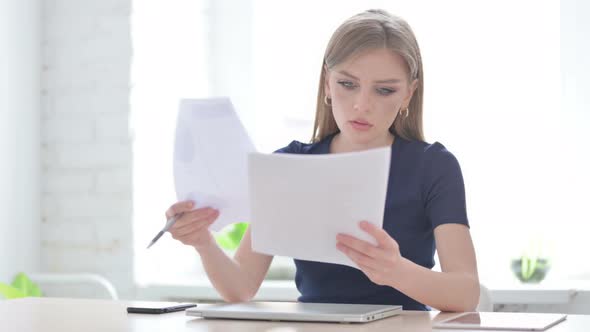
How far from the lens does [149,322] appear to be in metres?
→ 1.46

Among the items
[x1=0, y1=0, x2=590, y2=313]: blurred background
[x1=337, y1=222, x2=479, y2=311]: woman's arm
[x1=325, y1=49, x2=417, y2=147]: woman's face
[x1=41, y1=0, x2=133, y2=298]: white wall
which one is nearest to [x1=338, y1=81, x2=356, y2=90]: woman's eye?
[x1=325, y1=49, x2=417, y2=147]: woman's face

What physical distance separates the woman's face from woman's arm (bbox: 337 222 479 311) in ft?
0.80

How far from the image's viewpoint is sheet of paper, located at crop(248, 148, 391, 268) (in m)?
1.30

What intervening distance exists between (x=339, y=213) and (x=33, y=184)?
1.93m

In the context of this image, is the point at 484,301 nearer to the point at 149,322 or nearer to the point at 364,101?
the point at 364,101

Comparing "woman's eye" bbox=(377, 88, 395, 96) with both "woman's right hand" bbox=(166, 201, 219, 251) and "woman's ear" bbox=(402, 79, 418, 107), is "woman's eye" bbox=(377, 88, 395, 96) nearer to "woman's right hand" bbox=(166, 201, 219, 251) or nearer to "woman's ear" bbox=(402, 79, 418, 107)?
"woman's ear" bbox=(402, 79, 418, 107)

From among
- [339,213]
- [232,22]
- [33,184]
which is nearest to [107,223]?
[33,184]

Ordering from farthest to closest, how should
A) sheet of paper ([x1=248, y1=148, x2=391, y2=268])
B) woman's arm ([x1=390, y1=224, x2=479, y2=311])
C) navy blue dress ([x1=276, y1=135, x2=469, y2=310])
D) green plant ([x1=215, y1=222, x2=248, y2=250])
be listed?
green plant ([x1=215, y1=222, x2=248, y2=250]) < navy blue dress ([x1=276, y1=135, x2=469, y2=310]) < woman's arm ([x1=390, y1=224, x2=479, y2=311]) < sheet of paper ([x1=248, y1=148, x2=391, y2=268])

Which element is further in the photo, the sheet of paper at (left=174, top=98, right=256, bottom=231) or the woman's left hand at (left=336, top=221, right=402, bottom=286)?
the sheet of paper at (left=174, top=98, right=256, bottom=231)

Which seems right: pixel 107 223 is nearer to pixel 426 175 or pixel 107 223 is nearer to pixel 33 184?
pixel 33 184

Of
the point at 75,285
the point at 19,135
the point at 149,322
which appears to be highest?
the point at 19,135

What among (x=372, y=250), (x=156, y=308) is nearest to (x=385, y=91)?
(x=372, y=250)

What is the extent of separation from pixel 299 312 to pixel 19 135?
5.90 feet

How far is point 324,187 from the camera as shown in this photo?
1.33 meters
